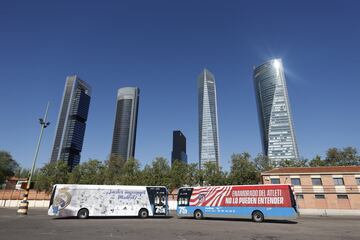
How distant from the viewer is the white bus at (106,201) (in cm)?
2038

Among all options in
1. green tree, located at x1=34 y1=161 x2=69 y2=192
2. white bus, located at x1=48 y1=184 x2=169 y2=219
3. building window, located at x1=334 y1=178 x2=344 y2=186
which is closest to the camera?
white bus, located at x1=48 y1=184 x2=169 y2=219

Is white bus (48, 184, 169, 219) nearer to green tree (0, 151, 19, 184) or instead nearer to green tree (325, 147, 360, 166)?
green tree (325, 147, 360, 166)

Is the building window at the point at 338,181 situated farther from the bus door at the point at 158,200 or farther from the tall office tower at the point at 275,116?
the tall office tower at the point at 275,116

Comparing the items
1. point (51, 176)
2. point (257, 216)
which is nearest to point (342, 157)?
point (257, 216)

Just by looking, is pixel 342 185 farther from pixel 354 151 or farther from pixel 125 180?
pixel 125 180

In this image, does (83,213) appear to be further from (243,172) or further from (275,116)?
(275,116)

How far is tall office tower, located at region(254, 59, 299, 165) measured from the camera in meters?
163

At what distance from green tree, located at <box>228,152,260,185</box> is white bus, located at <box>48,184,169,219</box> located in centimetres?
2947

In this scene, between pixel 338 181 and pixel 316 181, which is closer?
pixel 338 181

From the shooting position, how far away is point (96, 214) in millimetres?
20844

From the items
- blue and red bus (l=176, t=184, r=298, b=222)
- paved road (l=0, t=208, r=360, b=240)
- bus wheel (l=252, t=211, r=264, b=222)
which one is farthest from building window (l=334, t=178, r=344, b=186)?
paved road (l=0, t=208, r=360, b=240)

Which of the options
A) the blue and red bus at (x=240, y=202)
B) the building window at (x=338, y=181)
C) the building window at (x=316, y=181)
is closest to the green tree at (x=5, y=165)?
the blue and red bus at (x=240, y=202)

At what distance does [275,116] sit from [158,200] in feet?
536

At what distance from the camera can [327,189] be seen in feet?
125
